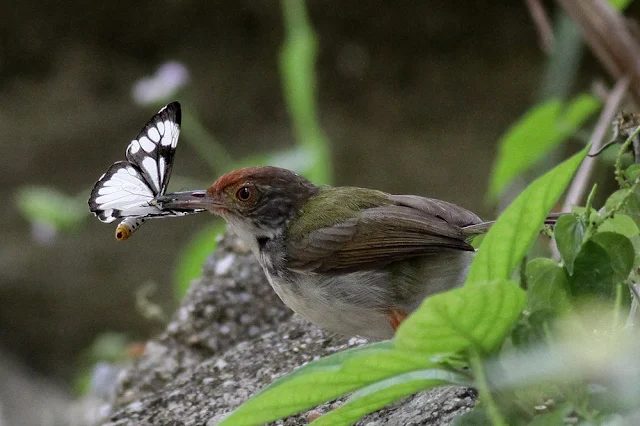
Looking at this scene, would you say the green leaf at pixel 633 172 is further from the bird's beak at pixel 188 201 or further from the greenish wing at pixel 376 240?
the bird's beak at pixel 188 201

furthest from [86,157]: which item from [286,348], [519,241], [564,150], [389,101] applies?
[519,241]

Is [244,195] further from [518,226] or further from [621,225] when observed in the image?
[518,226]

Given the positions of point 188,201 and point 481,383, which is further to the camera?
point 188,201

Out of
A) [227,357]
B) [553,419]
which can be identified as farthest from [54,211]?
[553,419]

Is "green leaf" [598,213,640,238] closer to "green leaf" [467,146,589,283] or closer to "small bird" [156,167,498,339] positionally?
"green leaf" [467,146,589,283]

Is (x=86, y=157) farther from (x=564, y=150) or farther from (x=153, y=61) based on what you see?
(x=564, y=150)

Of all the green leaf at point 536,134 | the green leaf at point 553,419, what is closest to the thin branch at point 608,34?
the green leaf at point 536,134

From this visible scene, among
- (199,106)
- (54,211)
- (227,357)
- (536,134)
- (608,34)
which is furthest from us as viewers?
(199,106)
